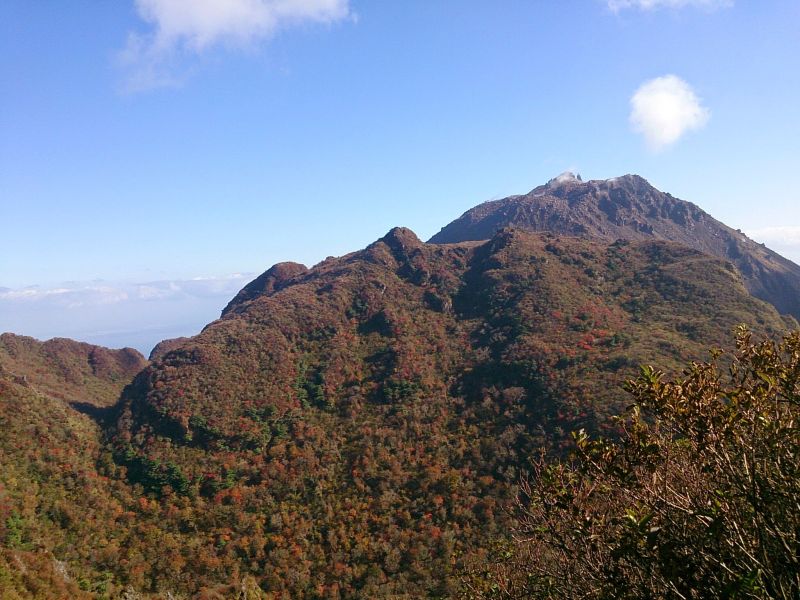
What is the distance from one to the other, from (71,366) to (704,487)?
8392cm

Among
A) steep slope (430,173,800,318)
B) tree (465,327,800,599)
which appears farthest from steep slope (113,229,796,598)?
steep slope (430,173,800,318)

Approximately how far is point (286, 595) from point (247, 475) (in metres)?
14.6

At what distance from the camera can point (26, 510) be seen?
3030cm

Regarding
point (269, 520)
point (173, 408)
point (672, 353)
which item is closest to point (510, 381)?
point (672, 353)

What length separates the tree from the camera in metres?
5.76

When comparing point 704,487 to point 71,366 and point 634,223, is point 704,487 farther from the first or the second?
point 634,223

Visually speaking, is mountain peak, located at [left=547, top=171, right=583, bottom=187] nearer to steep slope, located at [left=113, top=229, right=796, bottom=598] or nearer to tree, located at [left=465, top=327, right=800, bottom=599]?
steep slope, located at [left=113, top=229, right=796, bottom=598]

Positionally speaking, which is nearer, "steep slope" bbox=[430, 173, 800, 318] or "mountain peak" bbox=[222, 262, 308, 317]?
"mountain peak" bbox=[222, 262, 308, 317]

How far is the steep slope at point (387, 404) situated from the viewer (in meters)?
35.8

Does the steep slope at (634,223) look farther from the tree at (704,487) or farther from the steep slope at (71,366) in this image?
the tree at (704,487)

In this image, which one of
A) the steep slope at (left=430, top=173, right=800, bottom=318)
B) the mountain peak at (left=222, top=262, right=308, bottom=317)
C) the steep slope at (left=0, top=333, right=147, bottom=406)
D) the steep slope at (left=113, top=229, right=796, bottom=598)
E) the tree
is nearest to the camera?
the tree

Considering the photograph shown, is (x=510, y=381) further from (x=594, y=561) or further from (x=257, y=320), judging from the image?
(x=594, y=561)

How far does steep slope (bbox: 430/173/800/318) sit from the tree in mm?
130311

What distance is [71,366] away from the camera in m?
66.7
